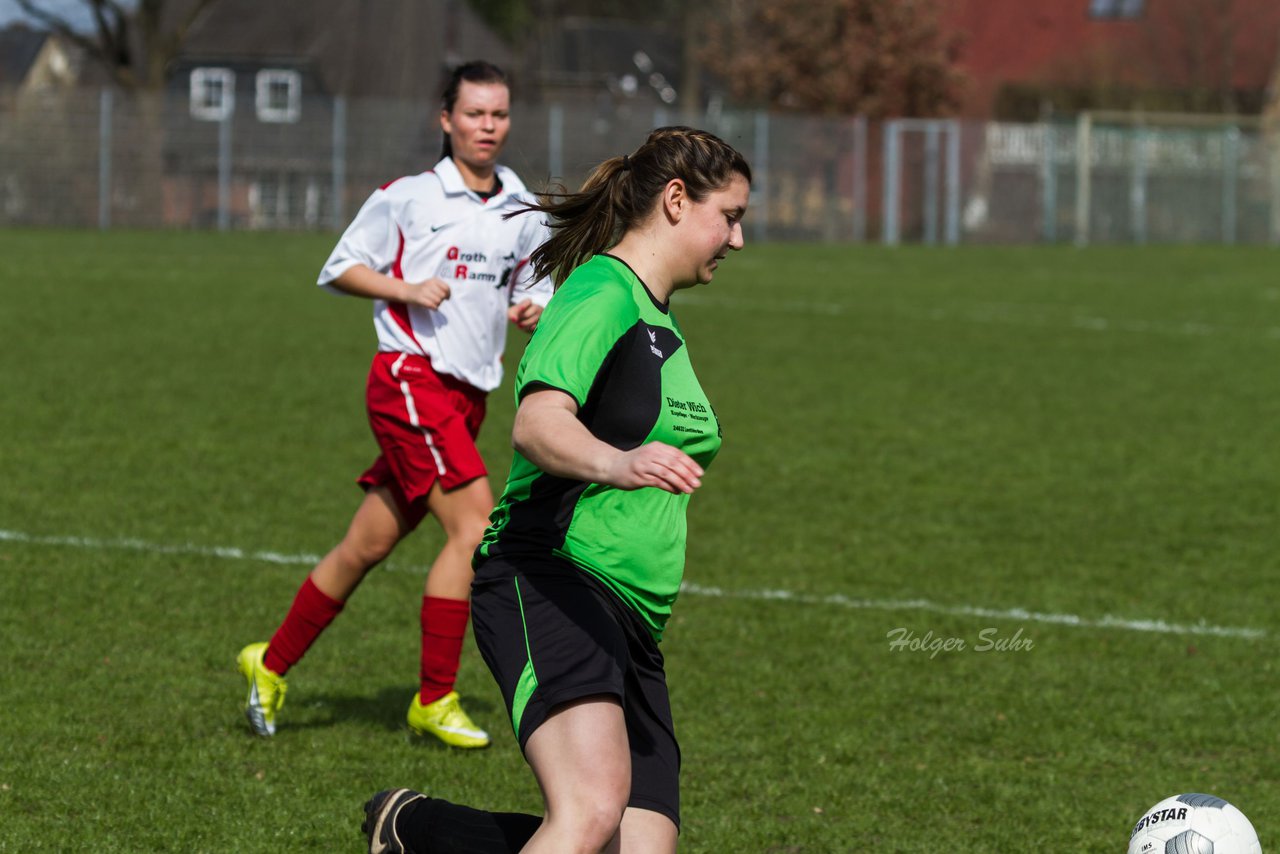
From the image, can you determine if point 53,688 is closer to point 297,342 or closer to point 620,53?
point 297,342

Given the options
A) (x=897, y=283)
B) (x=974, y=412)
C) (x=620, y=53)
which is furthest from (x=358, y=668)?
(x=620, y=53)

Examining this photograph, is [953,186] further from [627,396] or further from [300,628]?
[627,396]

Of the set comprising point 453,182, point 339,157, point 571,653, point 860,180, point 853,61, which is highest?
point 853,61

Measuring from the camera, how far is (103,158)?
119ft

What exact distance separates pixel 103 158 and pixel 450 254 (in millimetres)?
32266

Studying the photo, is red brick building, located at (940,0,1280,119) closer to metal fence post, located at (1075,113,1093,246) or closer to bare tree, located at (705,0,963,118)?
bare tree, located at (705,0,963,118)

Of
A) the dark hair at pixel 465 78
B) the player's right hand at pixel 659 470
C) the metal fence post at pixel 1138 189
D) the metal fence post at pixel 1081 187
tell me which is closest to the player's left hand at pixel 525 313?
the dark hair at pixel 465 78

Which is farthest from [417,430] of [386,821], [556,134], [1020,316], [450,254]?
[556,134]

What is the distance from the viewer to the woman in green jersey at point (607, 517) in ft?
11.5

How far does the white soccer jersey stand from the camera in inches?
233

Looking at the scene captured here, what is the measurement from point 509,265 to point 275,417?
6.53m

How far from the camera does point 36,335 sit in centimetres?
1608

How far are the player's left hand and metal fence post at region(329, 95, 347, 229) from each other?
105 feet

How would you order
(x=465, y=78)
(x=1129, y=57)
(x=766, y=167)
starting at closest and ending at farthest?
(x=465, y=78), (x=766, y=167), (x=1129, y=57)
